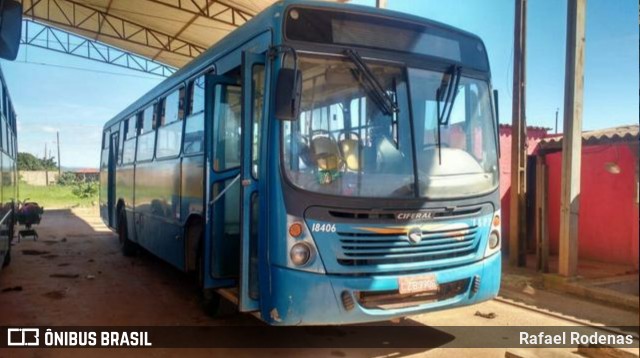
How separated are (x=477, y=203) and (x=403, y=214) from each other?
0.88 metres

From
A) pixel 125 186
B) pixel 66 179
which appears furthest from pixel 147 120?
pixel 66 179

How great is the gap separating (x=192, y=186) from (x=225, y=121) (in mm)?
1068

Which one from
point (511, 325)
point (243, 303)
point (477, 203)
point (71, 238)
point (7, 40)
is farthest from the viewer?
point (71, 238)

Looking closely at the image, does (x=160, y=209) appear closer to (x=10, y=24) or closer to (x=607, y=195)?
(x=10, y=24)

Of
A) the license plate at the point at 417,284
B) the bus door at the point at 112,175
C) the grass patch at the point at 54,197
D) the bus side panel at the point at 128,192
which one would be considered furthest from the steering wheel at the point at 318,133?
the grass patch at the point at 54,197

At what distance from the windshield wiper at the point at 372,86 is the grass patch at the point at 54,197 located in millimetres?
27428

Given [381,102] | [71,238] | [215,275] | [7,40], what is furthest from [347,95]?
[71,238]

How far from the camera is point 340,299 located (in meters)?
4.03

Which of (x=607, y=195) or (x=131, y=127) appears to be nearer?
(x=131, y=127)

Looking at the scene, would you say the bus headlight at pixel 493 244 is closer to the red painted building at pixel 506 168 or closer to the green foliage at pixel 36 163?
the red painted building at pixel 506 168

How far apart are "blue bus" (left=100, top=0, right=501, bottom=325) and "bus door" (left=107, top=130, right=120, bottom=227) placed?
6930 millimetres

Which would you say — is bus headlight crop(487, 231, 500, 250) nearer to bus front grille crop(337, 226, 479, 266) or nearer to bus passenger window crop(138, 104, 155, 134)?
bus front grille crop(337, 226, 479, 266)

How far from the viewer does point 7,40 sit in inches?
153

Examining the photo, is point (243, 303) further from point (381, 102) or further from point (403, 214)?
point (381, 102)
